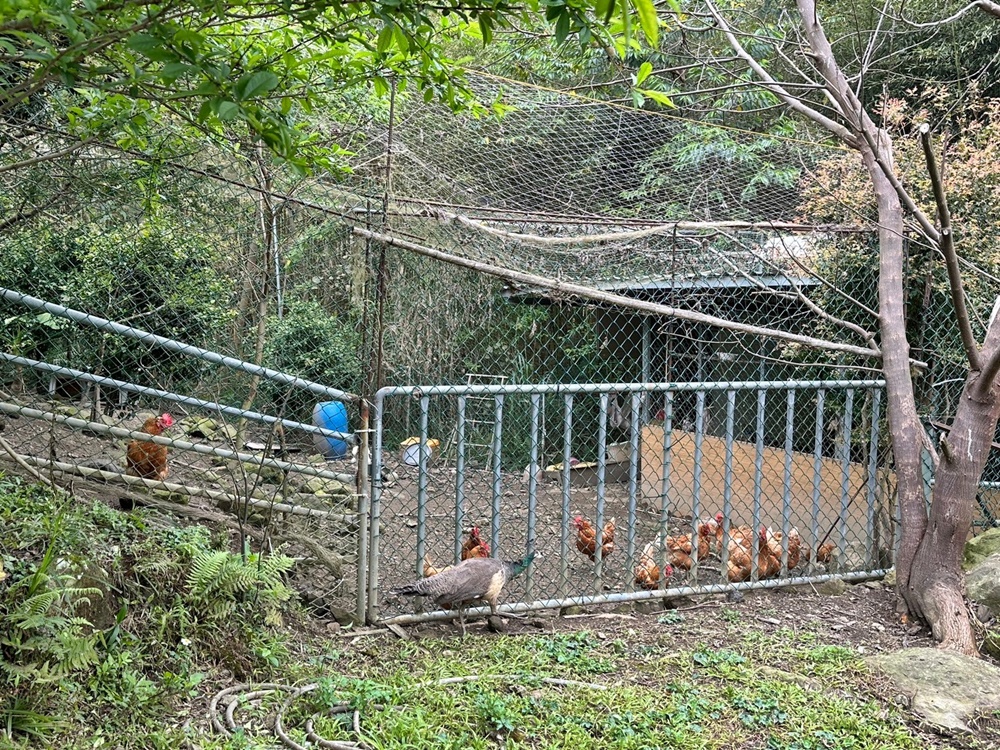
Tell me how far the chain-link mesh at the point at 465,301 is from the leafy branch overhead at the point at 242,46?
2.06 ft

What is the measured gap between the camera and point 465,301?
7.86 metres

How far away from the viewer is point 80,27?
1954mm

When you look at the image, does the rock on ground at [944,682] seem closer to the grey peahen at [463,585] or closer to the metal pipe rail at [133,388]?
the grey peahen at [463,585]

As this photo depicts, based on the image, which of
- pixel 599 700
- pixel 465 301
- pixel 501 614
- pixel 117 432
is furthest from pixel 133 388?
pixel 465 301

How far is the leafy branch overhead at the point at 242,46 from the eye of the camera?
1720 millimetres

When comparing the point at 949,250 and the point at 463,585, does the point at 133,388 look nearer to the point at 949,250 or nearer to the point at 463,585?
the point at 463,585

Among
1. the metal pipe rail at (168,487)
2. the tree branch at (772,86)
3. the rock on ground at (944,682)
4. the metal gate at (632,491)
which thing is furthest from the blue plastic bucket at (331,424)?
the rock on ground at (944,682)

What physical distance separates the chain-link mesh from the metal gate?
0.05 m

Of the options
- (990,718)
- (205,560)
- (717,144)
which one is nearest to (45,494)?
(205,560)

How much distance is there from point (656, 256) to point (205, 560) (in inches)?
146

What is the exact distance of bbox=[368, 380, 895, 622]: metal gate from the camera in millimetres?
4102

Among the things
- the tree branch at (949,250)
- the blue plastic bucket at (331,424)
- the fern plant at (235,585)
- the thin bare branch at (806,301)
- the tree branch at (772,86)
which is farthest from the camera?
the blue plastic bucket at (331,424)

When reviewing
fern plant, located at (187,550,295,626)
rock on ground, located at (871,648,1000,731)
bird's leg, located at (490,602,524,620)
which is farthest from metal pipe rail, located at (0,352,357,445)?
rock on ground, located at (871,648,1000,731)

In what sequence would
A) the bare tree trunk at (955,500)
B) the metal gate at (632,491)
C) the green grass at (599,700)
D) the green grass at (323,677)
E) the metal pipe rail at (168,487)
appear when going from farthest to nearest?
the bare tree trunk at (955,500) → the metal gate at (632,491) → the metal pipe rail at (168,487) → the green grass at (599,700) → the green grass at (323,677)
